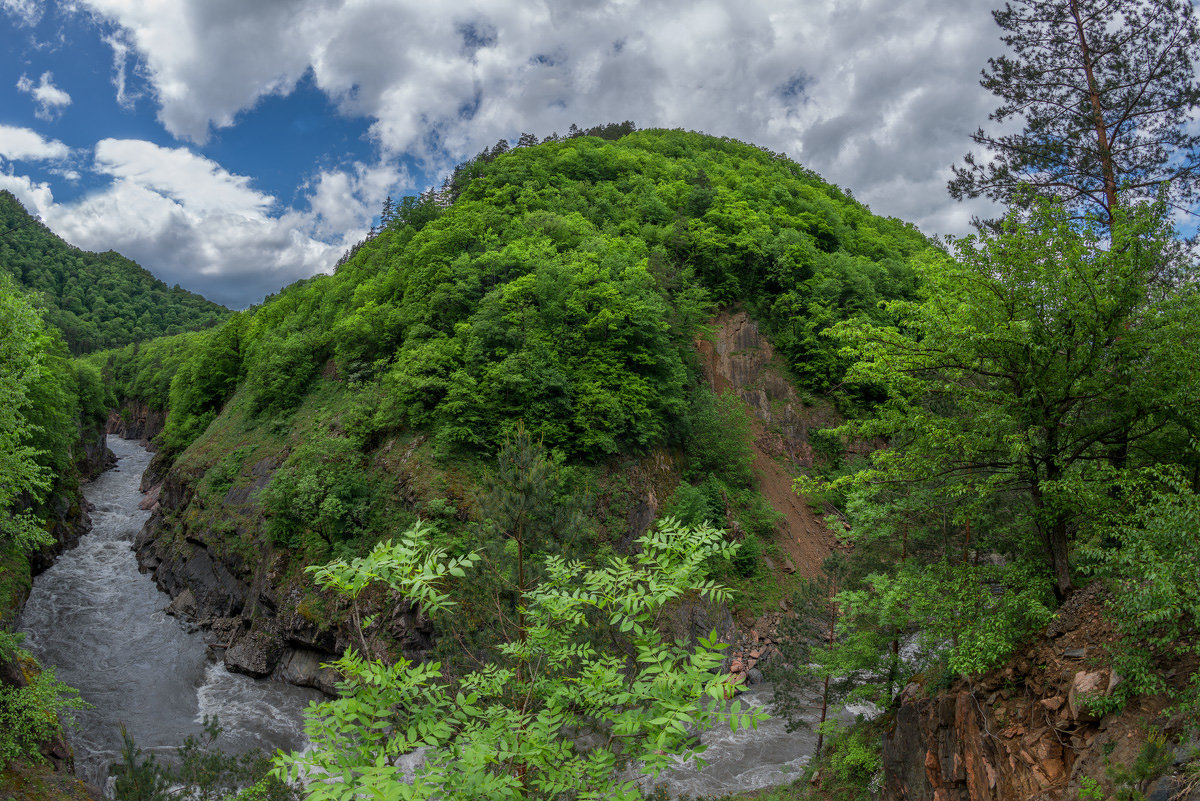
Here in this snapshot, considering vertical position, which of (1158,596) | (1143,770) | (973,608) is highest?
(1158,596)

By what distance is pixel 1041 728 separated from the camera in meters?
8.98

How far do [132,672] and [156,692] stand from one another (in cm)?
219

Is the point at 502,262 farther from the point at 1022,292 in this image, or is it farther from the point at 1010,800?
the point at 1010,800

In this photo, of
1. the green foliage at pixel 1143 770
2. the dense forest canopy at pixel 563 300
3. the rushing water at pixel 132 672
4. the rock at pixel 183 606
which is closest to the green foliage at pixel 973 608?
the green foliage at pixel 1143 770

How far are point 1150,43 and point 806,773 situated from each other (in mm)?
20238

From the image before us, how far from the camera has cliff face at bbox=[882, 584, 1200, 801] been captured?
296 inches

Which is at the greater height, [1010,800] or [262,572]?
[1010,800]

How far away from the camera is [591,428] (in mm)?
25016

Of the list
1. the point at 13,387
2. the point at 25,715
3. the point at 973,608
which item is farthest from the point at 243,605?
the point at 973,608

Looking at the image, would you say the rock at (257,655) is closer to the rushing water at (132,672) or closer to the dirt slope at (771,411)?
the rushing water at (132,672)

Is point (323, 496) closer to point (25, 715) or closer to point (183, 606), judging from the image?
point (183, 606)

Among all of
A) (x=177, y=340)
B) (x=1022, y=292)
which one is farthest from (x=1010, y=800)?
(x=177, y=340)

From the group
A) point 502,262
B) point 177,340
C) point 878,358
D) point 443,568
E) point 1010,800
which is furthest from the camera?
point 177,340

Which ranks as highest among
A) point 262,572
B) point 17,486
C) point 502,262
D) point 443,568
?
point 502,262
